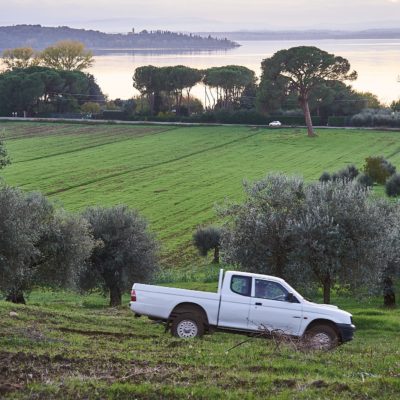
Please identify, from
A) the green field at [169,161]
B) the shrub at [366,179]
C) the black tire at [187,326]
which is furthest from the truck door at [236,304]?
the shrub at [366,179]

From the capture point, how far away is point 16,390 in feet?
43.0

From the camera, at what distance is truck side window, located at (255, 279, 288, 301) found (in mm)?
19531

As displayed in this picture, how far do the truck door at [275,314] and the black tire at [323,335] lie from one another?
0.34m

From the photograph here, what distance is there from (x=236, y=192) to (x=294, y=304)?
5838 centimetres

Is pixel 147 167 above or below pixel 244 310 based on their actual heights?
below

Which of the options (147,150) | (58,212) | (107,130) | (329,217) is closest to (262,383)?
(329,217)

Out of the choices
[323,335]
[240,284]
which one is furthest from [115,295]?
[323,335]

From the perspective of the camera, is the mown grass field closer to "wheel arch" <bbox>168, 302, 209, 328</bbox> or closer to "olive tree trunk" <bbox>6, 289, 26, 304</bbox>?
"wheel arch" <bbox>168, 302, 209, 328</bbox>

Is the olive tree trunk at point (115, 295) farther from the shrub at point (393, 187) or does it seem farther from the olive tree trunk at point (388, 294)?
the shrub at point (393, 187)

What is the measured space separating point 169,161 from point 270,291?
80.4 meters

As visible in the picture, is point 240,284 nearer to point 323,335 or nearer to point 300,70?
point 323,335

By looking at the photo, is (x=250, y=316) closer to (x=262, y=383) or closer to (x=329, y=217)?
(x=262, y=383)

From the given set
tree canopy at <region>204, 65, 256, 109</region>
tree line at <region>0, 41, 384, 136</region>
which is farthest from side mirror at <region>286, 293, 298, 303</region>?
tree canopy at <region>204, 65, 256, 109</region>

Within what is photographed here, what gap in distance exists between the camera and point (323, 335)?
19.5 meters
